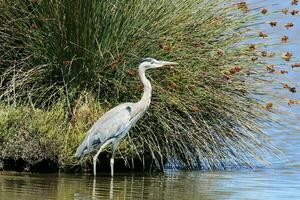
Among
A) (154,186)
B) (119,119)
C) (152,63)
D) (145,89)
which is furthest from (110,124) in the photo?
(154,186)

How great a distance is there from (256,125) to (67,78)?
2446mm

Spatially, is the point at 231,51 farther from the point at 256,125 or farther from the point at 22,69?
the point at 22,69

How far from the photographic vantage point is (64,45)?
36.9 feet

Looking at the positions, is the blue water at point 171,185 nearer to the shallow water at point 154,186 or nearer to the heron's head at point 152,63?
the shallow water at point 154,186

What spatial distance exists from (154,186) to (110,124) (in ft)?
3.15

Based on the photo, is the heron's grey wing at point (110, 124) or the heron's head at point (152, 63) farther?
the heron's head at point (152, 63)

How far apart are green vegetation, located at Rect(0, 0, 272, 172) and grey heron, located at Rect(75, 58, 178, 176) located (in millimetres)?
Answer: 300

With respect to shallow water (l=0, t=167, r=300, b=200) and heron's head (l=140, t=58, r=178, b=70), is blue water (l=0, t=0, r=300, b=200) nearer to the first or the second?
shallow water (l=0, t=167, r=300, b=200)

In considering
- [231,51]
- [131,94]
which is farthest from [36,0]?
[231,51]

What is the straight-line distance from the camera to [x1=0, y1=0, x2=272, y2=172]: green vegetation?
1112 centimetres

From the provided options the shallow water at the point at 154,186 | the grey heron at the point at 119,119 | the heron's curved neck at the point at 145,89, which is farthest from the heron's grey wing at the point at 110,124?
the shallow water at the point at 154,186

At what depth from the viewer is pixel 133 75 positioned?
11422 millimetres

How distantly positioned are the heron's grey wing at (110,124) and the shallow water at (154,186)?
461 millimetres

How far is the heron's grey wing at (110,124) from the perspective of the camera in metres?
10.6
